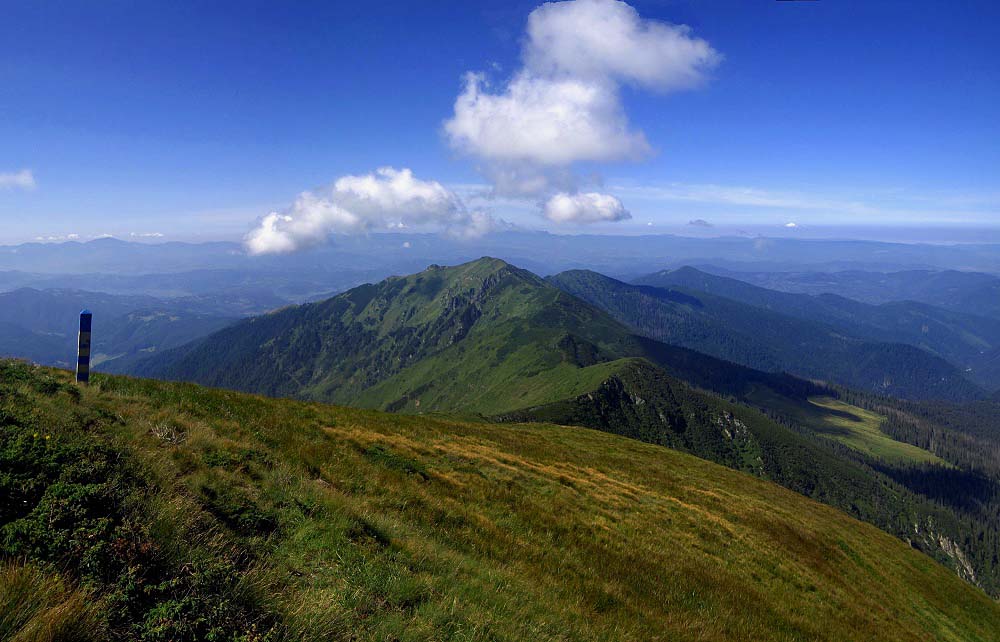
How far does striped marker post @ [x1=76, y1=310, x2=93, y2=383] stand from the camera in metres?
11.9

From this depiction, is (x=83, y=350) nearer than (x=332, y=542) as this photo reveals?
No

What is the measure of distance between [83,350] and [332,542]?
10.3 meters

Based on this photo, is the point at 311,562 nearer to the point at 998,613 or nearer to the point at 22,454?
the point at 22,454

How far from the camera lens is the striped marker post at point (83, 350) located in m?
11.9

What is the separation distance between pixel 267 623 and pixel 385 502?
6.21 meters

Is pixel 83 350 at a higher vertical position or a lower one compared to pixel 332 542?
higher

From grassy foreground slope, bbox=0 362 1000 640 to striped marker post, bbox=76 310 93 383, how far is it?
1.85 ft

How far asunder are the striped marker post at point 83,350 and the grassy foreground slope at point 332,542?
56 cm

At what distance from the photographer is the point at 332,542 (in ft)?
24.7

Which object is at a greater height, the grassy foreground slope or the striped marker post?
the striped marker post

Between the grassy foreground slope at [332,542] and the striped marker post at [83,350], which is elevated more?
the striped marker post at [83,350]

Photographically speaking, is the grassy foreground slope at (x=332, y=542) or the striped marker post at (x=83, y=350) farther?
the striped marker post at (x=83, y=350)

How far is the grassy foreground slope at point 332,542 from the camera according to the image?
4.78 meters

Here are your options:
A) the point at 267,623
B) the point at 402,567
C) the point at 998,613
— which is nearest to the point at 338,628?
the point at 267,623
